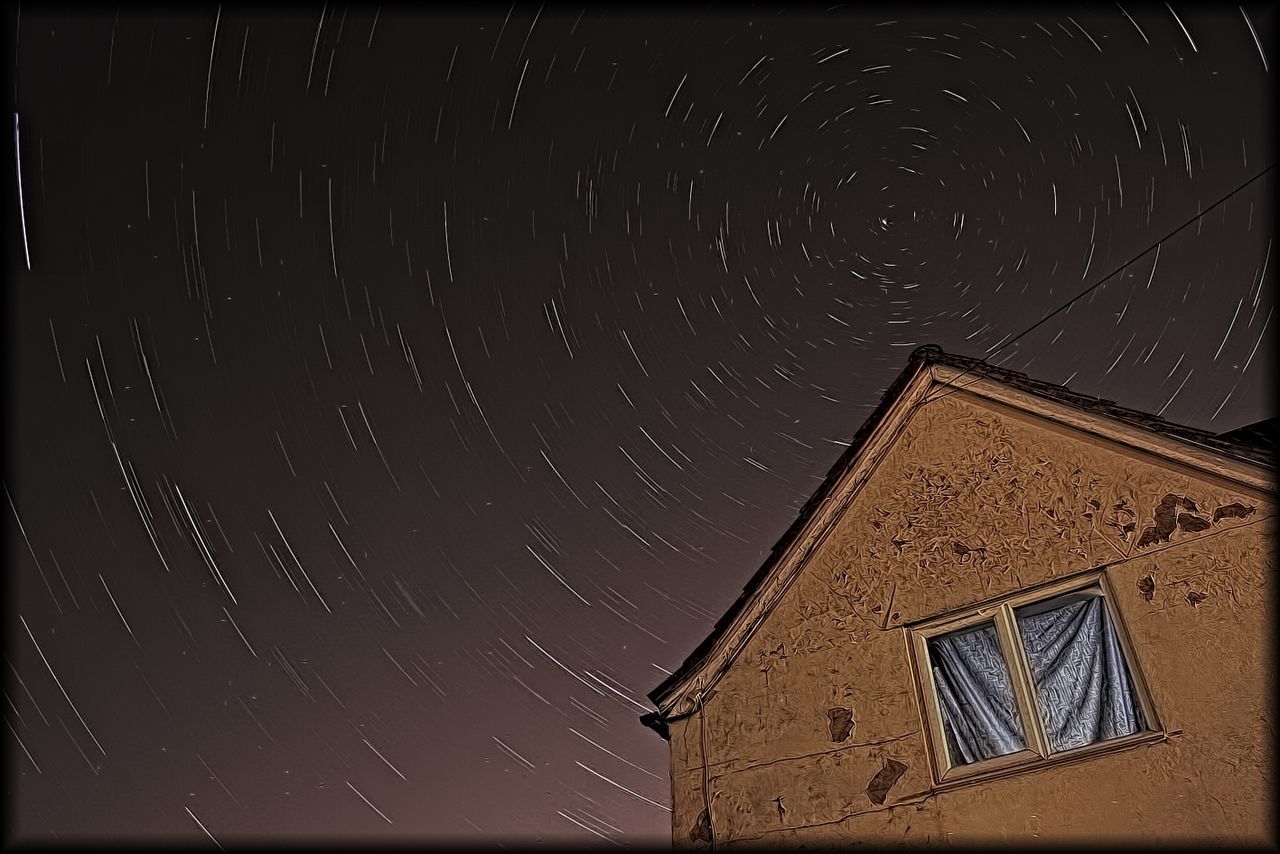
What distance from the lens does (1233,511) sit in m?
7.12

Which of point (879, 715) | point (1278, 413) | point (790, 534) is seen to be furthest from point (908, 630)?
point (1278, 413)

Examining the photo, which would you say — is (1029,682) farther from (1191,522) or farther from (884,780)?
(1191,522)

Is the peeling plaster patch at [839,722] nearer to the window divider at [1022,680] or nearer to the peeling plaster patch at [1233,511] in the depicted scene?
the window divider at [1022,680]

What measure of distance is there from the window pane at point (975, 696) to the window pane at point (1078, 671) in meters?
0.27

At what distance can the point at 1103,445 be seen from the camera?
8.03m

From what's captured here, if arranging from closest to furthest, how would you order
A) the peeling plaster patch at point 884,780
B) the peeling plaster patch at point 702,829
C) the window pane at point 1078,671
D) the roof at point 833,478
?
the window pane at point 1078,671
the peeling plaster patch at point 884,780
the peeling plaster patch at point 702,829
the roof at point 833,478

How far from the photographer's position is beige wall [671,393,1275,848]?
652 cm

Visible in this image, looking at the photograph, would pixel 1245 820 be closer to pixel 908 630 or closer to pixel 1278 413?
pixel 908 630

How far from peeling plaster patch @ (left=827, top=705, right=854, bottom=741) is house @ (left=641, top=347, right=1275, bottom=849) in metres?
0.02

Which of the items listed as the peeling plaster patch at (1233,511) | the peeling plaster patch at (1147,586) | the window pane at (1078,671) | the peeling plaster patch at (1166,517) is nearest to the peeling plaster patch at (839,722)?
the window pane at (1078,671)

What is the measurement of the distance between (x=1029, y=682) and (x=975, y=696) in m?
0.48

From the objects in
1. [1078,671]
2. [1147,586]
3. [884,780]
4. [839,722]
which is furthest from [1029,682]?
[839,722]

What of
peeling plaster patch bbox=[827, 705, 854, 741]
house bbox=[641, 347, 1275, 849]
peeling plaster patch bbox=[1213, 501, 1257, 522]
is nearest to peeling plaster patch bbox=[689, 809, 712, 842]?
house bbox=[641, 347, 1275, 849]

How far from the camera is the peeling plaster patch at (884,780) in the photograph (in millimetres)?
7578
